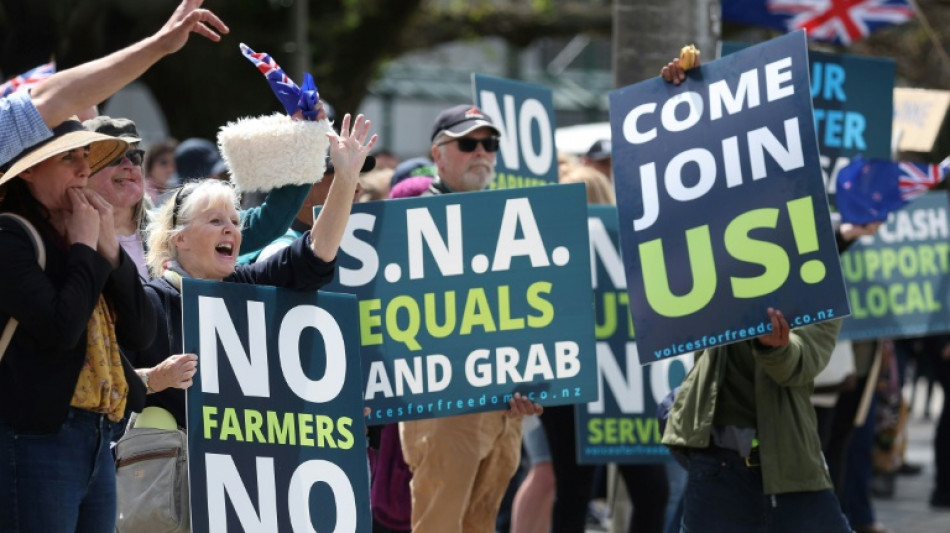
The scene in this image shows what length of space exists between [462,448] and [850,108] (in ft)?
9.00

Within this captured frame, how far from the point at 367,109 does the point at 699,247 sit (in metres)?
27.2

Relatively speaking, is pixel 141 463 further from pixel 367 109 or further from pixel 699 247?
pixel 367 109

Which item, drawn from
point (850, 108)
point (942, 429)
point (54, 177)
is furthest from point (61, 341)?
point (942, 429)

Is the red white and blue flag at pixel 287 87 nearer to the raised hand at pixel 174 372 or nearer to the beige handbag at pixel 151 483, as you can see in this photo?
the raised hand at pixel 174 372

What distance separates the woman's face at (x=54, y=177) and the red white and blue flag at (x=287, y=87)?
42.1 inches

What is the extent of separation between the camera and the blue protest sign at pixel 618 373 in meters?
7.23

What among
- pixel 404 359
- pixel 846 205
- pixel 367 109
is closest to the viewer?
pixel 404 359

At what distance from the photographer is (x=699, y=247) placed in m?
5.39

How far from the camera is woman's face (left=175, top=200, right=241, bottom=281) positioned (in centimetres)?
505

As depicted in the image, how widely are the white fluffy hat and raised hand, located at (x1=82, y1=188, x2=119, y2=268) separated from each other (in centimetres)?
119

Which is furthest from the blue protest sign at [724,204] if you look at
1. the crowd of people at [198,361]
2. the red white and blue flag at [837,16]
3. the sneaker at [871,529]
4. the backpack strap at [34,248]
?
the sneaker at [871,529]

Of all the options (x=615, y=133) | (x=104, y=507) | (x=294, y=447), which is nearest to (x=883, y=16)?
(x=615, y=133)

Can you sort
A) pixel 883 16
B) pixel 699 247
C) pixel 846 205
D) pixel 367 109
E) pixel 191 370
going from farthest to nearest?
pixel 367 109 < pixel 883 16 < pixel 846 205 < pixel 699 247 < pixel 191 370

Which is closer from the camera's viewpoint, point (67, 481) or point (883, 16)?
point (67, 481)
